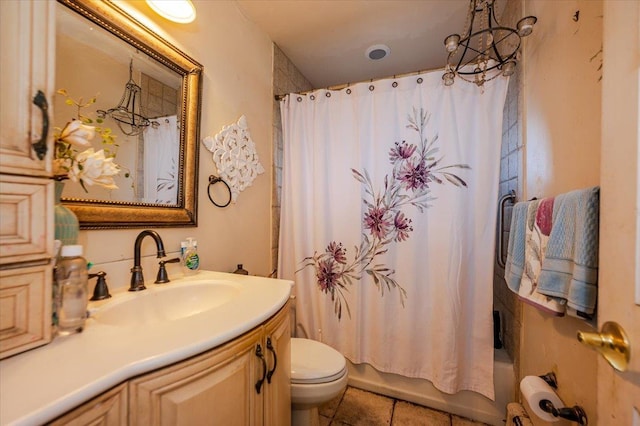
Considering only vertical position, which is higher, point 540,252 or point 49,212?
point 49,212

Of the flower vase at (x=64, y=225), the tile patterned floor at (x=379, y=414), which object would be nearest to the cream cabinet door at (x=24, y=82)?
the flower vase at (x=64, y=225)

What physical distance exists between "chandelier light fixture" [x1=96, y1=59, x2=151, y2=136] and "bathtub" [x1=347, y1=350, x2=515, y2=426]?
72.1 inches

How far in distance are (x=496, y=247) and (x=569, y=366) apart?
70 cm

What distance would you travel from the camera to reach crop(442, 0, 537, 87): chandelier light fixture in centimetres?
100

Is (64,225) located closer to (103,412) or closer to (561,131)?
(103,412)

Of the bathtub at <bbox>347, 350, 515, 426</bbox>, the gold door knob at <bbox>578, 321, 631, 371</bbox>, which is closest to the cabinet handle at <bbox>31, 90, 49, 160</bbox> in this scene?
the gold door knob at <bbox>578, 321, 631, 371</bbox>

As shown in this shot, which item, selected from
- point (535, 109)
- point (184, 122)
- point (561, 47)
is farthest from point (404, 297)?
point (184, 122)

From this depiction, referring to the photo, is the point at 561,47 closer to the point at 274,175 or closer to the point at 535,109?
the point at 535,109

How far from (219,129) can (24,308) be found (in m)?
1.07

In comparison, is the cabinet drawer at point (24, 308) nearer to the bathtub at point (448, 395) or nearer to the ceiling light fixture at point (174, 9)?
Result: the ceiling light fixture at point (174, 9)

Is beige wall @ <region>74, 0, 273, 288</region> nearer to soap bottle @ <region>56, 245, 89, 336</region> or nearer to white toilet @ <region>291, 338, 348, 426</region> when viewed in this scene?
soap bottle @ <region>56, 245, 89, 336</region>

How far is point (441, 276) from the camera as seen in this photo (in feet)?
4.66

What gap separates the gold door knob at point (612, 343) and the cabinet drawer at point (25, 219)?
3.61ft

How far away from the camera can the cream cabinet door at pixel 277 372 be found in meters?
0.74
